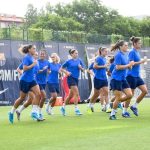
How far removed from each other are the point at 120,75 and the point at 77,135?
436cm

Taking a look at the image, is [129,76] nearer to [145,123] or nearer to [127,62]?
[127,62]

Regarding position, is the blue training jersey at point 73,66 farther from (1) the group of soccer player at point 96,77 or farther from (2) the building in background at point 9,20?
(2) the building in background at point 9,20

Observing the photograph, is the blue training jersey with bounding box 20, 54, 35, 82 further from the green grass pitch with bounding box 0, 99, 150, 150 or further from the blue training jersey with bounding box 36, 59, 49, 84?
the blue training jersey with bounding box 36, 59, 49, 84

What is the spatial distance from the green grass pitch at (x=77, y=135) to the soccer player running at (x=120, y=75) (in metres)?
0.82

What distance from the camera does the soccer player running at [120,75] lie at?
14.4 m

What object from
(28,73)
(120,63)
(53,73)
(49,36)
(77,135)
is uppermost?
(49,36)

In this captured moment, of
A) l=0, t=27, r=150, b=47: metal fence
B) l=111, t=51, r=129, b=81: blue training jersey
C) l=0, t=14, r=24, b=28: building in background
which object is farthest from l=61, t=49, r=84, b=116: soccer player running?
l=0, t=14, r=24, b=28: building in background

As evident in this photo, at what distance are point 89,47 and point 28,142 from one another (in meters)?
20.6

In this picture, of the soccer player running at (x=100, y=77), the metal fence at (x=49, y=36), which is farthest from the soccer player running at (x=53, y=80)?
the metal fence at (x=49, y=36)

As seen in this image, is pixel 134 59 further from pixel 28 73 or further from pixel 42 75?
pixel 28 73

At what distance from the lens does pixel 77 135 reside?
10.6 m

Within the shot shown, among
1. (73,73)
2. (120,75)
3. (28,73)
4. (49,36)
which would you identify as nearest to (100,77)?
(73,73)

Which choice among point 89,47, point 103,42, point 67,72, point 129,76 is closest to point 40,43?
point 89,47

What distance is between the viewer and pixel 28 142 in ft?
31.5
